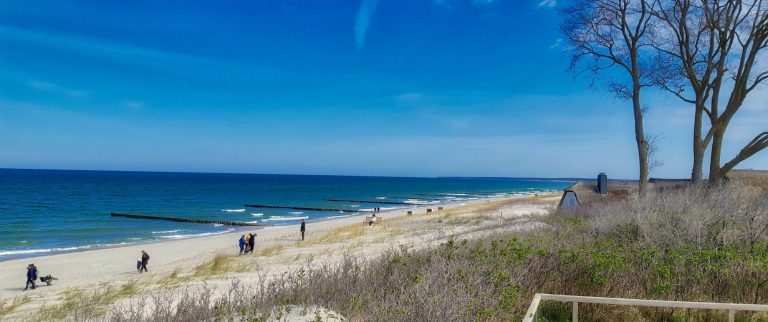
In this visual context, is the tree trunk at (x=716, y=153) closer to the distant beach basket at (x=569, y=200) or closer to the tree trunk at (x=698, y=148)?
the tree trunk at (x=698, y=148)

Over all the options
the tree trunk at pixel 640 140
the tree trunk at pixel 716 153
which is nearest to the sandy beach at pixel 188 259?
the tree trunk at pixel 640 140

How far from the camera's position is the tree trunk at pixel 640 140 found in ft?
46.9

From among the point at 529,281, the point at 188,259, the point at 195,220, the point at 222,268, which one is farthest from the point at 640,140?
the point at 195,220

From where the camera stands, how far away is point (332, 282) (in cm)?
659

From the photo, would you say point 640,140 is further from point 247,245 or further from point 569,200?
point 247,245

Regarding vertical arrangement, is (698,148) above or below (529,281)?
above

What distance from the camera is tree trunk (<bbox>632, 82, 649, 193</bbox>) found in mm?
14289

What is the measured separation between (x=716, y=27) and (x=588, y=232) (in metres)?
6.20

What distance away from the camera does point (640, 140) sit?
14.3m

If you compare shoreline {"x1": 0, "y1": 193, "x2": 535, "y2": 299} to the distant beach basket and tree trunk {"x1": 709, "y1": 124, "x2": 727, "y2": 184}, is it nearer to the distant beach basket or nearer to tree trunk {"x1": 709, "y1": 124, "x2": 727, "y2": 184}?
the distant beach basket

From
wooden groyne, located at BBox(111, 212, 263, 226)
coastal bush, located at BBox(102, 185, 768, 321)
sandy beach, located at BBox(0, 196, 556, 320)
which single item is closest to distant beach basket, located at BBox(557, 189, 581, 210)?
sandy beach, located at BBox(0, 196, 556, 320)

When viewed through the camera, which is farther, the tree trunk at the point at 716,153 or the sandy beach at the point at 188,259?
the sandy beach at the point at 188,259

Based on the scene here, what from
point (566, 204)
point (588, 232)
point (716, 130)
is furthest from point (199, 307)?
point (566, 204)

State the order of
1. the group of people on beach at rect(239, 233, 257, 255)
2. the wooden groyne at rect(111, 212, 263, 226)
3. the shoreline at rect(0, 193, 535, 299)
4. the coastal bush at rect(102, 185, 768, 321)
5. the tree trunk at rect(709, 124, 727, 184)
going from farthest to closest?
1. the wooden groyne at rect(111, 212, 263, 226)
2. the group of people on beach at rect(239, 233, 257, 255)
3. the shoreline at rect(0, 193, 535, 299)
4. the tree trunk at rect(709, 124, 727, 184)
5. the coastal bush at rect(102, 185, 768, 321)
